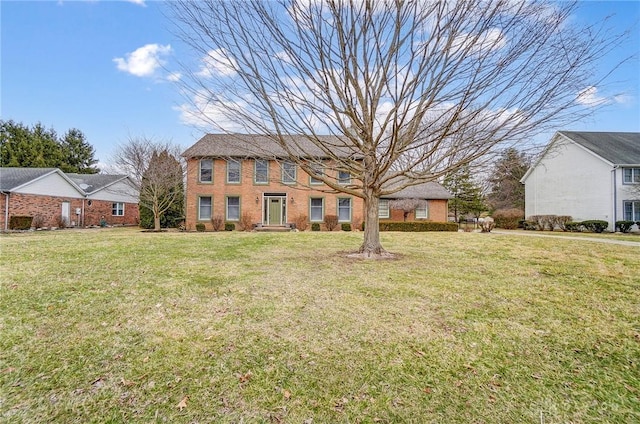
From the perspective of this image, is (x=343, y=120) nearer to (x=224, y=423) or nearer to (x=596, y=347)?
(x=596, y=347)

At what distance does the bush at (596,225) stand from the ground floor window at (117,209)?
3837cm

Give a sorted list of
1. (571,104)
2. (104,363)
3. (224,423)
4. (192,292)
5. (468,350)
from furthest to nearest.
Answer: (571,104) → (192,292) → (468,350) → (104,363) → (224,423)

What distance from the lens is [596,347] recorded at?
339 cm

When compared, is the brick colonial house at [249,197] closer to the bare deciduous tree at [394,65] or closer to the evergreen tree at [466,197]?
the bare deciduous tree at [394,65]

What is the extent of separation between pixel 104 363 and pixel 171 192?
2100 centimetres

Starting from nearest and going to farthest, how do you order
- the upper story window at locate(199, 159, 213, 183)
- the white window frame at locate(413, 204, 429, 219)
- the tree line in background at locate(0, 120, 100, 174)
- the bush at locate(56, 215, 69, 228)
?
1. the upper story window at locate(199, 159, 213, 183)
2. the bush at locate(56, 215, 69, 228)
3. the white window frame at locate(413, 204, 429, 219)
4. the tree line in background at locate(0, 120, 100, 174)

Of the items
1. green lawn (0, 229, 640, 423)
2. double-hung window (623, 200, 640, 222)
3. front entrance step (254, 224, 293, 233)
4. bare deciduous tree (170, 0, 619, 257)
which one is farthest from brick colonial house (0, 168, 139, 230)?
double-hung window (623, 200, 640, 222)

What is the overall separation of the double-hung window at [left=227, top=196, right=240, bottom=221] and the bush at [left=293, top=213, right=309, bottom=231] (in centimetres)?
395

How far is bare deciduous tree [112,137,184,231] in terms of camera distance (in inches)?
803

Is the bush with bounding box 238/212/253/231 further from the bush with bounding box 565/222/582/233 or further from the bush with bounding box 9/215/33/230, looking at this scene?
the bush with bounding box 565/222/582/233

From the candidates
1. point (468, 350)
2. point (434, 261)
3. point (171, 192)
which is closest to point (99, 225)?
point (171, 192)

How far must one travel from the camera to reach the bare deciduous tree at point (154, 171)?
20406 mm

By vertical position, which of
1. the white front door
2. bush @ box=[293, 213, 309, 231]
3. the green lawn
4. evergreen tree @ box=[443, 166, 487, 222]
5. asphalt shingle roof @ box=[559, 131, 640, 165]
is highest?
asphalt shingle roof @ box=[559, 131, 640, 165]

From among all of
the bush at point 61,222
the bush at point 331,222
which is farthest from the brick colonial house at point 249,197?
the bush at point 61,222
